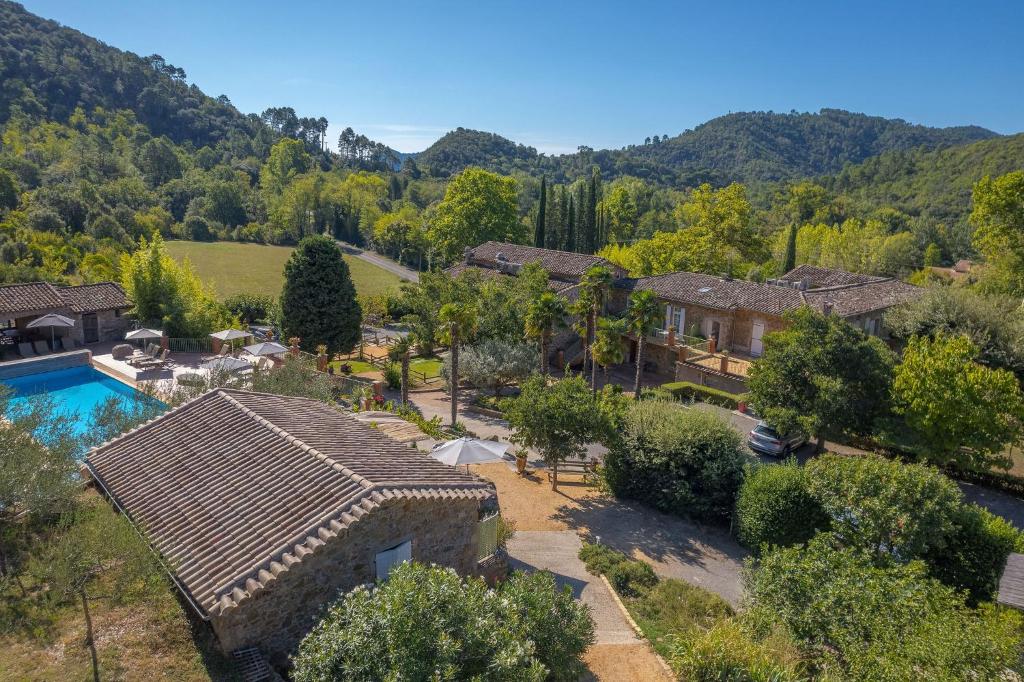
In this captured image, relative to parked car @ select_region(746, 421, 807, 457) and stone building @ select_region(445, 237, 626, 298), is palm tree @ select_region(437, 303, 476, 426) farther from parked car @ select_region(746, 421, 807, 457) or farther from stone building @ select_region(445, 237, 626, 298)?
parked car @ select_region(746, 421, 807, 457)

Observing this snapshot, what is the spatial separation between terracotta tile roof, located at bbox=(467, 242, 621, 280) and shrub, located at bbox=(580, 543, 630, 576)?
29.2 metres

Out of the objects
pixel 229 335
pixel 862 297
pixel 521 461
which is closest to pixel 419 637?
pixel 521 461

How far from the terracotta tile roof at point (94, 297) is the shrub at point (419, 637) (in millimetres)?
31961

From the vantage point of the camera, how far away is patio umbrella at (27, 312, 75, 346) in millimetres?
31359

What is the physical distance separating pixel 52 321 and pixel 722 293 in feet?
122

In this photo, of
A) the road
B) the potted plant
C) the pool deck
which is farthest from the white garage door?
the road

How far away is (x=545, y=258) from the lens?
5016 centimetres

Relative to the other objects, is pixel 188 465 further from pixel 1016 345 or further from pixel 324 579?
pixel 1016 345

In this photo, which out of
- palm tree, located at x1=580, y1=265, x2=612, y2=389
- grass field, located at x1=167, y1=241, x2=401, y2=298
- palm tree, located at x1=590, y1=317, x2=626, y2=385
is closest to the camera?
palm tree, located at x1=590, y1=317, x2=626, y2=385

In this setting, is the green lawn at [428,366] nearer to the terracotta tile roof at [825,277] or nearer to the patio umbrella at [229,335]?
the patio umbrella at [229,335]

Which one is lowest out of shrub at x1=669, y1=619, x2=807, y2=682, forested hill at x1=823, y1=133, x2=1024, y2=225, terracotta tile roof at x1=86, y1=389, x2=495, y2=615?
shrub at x1=669, y1=619, x2=807, y2=682

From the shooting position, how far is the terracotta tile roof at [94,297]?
34.0 metres

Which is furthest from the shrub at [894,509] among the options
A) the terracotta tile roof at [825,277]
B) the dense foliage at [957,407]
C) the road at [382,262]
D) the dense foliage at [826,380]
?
the road at [382,262]

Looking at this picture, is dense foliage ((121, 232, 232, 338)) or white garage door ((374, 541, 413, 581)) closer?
white garage door ((374, 541, 413, 581))
